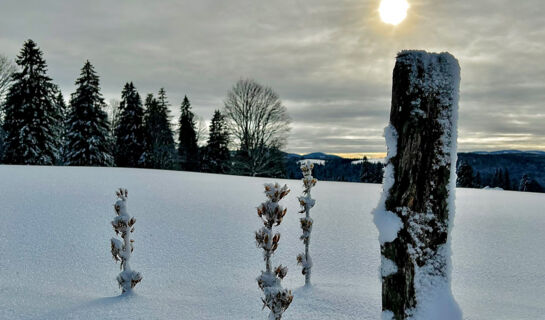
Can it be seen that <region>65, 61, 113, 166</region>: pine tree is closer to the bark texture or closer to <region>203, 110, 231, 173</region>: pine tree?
<region>203, 110, 231, 173</region>: pine tree

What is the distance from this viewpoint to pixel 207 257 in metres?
6.18

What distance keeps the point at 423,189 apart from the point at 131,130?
115 ft

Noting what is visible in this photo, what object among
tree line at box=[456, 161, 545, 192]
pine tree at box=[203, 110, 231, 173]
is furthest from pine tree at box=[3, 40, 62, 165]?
tree line at box=[456, 161, 545, 192]

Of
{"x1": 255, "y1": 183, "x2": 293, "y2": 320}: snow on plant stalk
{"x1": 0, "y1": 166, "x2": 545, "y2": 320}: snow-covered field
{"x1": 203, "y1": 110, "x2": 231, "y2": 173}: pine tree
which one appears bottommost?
{"x1": 0, "y1": 166, "x2": 545, "y2": 320}: snow-covered field

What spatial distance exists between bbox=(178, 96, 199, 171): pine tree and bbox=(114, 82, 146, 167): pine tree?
7330 mm

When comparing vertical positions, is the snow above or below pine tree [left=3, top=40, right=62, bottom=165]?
below

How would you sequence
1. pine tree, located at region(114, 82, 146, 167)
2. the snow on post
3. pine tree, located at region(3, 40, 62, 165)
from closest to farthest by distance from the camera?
the snow on post → pine tree, located at region(3, 40, 62, 165) → pine tree, located at region(114, 82, 146, 167)

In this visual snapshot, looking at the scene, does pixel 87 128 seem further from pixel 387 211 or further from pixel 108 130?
pixel 387 211

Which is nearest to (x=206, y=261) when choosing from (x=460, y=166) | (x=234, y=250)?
(x=234, y=250)

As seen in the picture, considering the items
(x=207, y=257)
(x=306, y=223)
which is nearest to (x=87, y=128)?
(x=207, y=257)

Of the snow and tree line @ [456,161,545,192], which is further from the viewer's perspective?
tree line @ [456,161,545,192]

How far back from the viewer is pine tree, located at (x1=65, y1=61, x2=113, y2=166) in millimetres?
26281

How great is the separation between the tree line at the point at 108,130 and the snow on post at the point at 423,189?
26.4 meters

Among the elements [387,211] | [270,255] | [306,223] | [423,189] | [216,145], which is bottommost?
[306,223]
